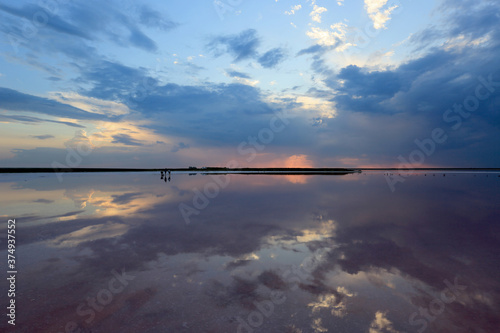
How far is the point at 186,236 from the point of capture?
11195mm

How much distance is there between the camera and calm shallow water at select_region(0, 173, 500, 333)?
5098 millimetres

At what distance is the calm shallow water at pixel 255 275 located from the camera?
16.7 ft

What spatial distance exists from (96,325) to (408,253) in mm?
9900

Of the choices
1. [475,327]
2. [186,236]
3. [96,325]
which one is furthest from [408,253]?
[96,325]

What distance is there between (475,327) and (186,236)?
382 inches

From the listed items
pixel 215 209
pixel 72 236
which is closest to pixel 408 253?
pixel 215 209

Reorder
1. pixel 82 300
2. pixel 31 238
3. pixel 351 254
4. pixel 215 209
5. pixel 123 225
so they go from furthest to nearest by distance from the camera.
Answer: pixel 215 209
pixel 123 225
pixel 31 238
pixel 351 254
pixel 82 300

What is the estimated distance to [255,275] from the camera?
23.3 ft

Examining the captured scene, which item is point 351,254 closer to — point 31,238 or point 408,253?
point 408,253

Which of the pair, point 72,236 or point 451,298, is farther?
point 72,236

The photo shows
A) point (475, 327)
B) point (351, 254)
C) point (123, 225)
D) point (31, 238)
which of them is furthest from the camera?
point (123, 225)

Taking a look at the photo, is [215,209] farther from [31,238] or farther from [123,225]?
[31,238]

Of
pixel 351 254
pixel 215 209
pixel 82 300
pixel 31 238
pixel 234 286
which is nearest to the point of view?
pixel 82 300

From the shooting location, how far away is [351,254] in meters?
8.89
